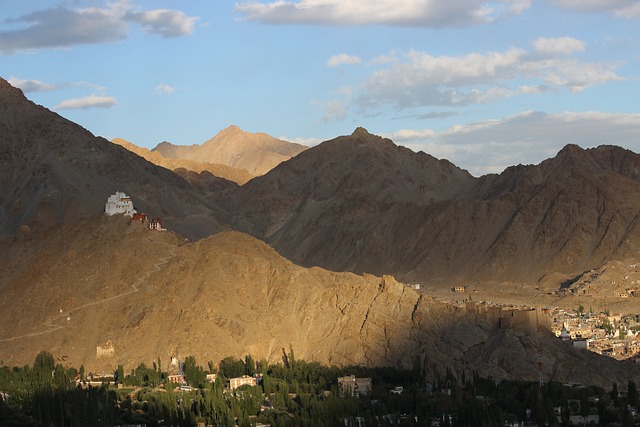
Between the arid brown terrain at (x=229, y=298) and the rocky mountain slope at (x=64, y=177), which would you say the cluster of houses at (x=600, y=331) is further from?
the rocky mountain slope at (x=64, y=177)

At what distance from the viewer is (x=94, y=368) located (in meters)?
102

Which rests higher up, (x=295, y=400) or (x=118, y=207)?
(x=118, y=207)

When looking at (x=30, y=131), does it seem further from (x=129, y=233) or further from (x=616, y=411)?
(x=616, y=411)

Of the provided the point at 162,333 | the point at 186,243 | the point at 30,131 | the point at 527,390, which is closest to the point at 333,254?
the point at 30,131

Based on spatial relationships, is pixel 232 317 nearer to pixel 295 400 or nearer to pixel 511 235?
pixel 295 400

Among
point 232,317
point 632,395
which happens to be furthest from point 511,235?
point 632,395

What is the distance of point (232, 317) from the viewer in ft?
341

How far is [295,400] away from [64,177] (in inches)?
3436

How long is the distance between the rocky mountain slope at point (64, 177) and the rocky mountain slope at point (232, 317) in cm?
4316

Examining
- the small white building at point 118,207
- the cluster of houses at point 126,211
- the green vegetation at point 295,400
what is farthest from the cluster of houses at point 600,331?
the small white building at point 118,207

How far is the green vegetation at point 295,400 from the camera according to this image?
80.9m

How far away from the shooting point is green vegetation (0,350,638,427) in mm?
80938

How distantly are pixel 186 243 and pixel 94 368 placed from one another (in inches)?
745

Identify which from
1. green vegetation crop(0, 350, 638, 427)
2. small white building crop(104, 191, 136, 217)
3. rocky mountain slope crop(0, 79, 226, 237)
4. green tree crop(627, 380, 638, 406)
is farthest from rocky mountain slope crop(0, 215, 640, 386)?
rocky mountain slope crop(0, 79, 226, 237)
